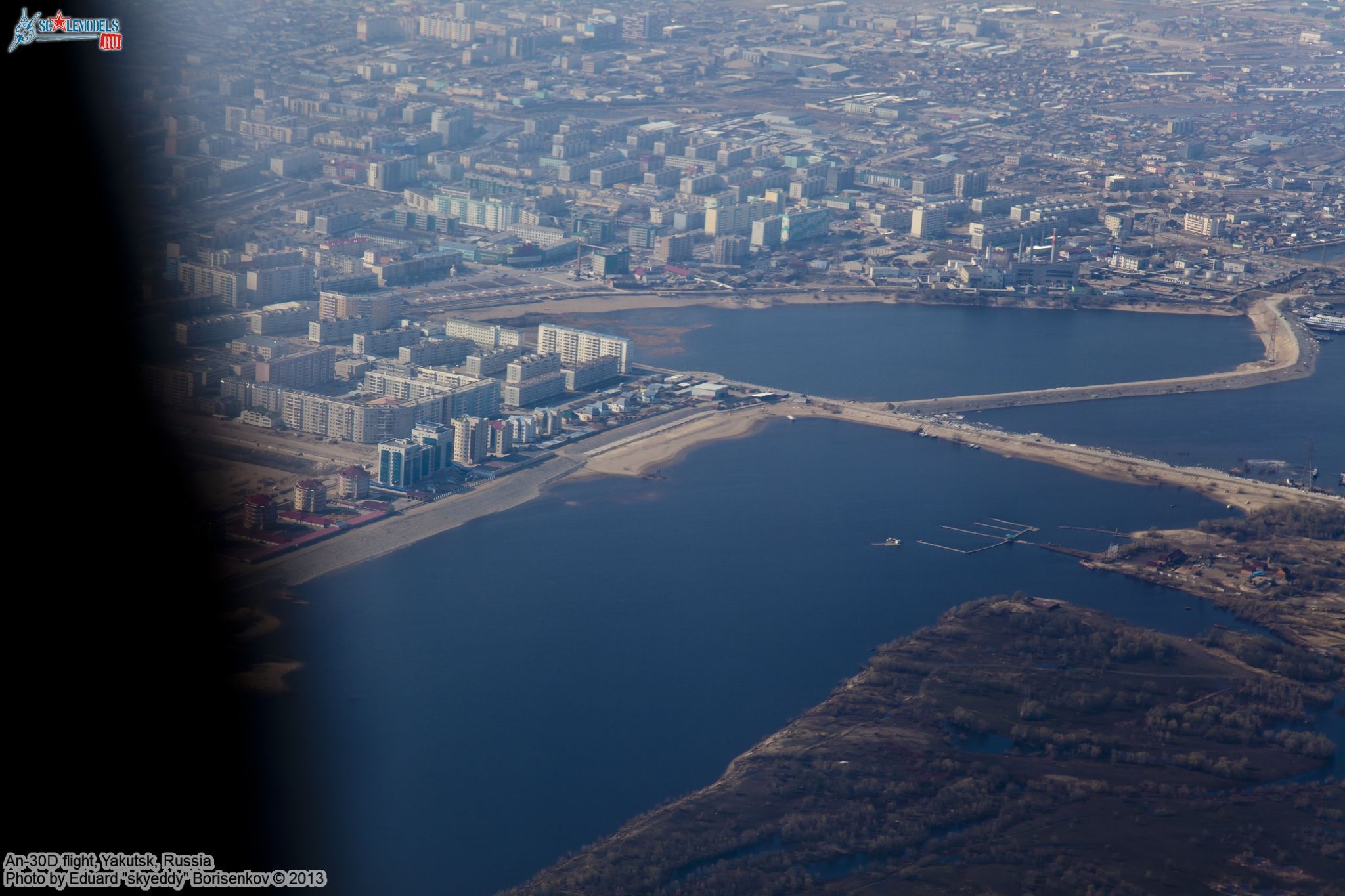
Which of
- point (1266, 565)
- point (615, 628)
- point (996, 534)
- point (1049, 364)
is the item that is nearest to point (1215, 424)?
point (1049, 364)

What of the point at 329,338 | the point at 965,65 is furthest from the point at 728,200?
the point at 965,65

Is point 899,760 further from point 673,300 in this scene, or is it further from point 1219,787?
point 673,300

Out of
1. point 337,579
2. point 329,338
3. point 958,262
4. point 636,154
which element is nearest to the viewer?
point 337,579

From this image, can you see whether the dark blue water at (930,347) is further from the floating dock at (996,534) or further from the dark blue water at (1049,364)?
the floating dock at (996,534)

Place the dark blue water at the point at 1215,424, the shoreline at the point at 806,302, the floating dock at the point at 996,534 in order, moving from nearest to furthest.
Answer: the floating dock at the point at 996,534 → the dark blue water at the point at 1215,424 → the shoreline at the point at 806,302

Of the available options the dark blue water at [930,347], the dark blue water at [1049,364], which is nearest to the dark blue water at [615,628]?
the dark blue water at [1049,364]

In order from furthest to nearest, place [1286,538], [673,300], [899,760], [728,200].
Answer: [728,200]
[673,300]
[1286,538]
[899,760]
